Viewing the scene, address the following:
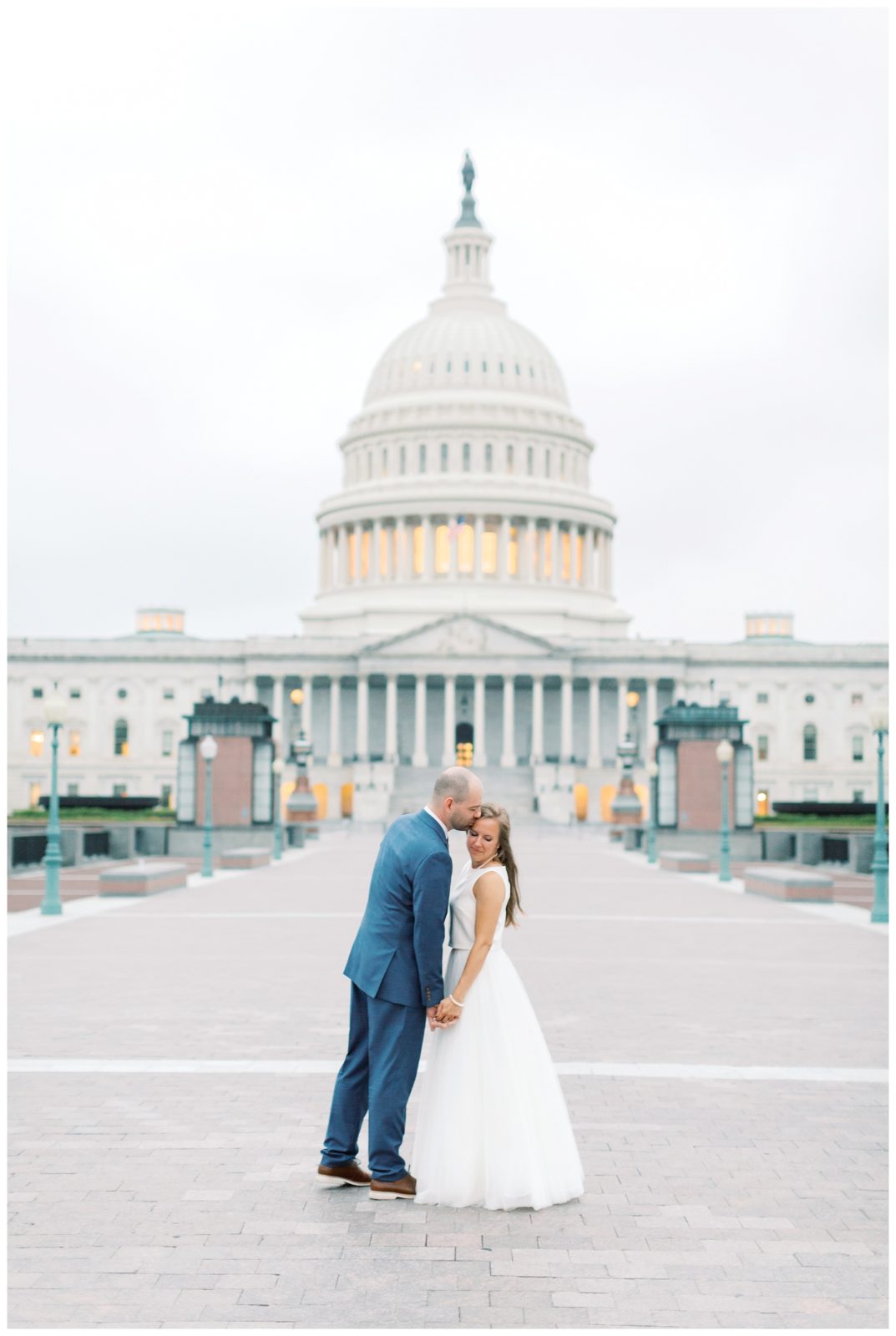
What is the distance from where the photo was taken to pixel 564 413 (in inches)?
5148

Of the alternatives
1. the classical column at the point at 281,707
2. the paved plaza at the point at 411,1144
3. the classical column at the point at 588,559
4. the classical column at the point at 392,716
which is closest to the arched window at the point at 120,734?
Result: the classical column at the point at 281,707

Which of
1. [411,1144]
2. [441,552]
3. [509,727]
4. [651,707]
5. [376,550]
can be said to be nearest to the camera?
[411,1144]

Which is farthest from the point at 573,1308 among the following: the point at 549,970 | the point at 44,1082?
the point at 549,970

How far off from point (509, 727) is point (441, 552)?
22.2 metres

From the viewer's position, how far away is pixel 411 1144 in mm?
9539

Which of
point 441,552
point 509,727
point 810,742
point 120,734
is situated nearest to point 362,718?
point 509,727

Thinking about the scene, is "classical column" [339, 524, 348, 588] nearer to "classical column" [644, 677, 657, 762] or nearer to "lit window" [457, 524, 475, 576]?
"lit window" [457, 524, 475, 576]

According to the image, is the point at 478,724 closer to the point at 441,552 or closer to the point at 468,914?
the point at 441,552

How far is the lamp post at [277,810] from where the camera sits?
149 ft

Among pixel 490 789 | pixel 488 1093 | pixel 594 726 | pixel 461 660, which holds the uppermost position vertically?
pixel 461 660

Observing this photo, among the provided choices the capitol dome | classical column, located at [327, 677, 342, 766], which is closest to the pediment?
classical column, located at [327, 677, 342, 766]

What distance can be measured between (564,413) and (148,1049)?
399ft

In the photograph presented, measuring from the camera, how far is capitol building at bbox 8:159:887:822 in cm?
10750

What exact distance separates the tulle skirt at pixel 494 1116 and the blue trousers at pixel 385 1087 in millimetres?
131
